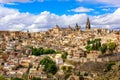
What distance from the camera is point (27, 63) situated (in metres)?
66.4

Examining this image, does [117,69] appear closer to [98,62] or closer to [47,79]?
[47,79]

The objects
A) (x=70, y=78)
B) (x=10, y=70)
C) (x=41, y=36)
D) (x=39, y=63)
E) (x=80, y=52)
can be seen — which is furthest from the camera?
(x=41, y=36)

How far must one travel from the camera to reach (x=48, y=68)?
57031 mm

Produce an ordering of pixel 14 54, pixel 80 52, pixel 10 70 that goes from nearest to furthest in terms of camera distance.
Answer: pixel 10 70 < pixel 80 52 < pixel 14 54

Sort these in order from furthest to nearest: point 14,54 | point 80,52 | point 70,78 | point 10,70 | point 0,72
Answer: point 14,54 < point 80,52 < point 10,70 < point 0,72 < point 70,78

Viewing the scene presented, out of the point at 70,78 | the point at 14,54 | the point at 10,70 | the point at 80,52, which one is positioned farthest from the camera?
the point at 14,54

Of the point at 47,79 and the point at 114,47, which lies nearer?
the point at 47,79

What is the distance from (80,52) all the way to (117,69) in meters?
27.0

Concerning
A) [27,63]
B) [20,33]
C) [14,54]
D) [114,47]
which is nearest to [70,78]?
[27,63]

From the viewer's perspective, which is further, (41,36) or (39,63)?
(41,36)

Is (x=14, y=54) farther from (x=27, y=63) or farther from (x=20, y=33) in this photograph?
(x=20, y=33)

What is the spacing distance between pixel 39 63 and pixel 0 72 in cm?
997

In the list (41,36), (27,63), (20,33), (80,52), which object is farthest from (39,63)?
(20,33)

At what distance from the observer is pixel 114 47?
236 ft
